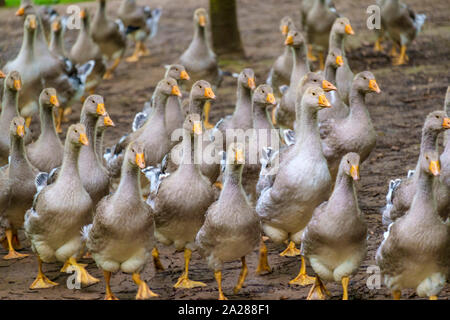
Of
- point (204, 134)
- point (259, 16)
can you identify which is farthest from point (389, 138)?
point (259, 16)

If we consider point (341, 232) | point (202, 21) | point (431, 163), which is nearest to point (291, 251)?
point (341, 232)

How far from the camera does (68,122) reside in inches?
493

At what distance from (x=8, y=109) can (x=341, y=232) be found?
4.91 metres

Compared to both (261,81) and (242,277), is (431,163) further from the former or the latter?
(261,81)

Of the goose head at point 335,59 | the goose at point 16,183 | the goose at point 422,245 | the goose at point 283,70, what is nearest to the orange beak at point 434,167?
the goose at point 422,245

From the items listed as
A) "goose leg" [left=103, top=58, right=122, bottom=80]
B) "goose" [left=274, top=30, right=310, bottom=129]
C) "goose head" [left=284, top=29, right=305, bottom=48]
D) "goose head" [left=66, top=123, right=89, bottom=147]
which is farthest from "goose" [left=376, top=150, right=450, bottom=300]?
"goose leg" [left=103, top=58, right=122, bottom=80]

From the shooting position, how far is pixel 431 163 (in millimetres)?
6320

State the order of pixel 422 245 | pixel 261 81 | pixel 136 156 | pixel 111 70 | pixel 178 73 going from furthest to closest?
pixel 111 70
pixel 261 81
pixel 178 73
pixel 136 156
pixel 422 245

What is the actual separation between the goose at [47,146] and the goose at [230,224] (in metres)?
2.49

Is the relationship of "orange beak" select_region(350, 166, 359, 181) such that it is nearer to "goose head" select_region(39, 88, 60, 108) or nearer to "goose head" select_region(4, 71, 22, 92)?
"goose head" select_region(39, 88, 60, 108)

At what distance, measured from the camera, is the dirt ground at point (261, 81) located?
751cm

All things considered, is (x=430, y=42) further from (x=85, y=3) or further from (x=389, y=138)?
(x=85, y=3)

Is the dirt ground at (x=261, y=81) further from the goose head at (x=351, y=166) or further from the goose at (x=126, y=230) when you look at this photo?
the goose head at (x=351, y=166)

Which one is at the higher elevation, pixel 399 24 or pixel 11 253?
pixel 399 24
